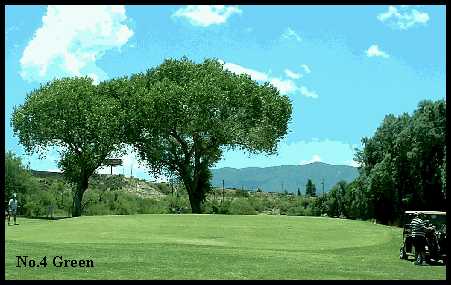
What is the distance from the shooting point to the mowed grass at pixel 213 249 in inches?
808

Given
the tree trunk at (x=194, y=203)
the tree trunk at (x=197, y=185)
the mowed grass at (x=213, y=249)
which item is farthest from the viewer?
the tree trunk at (x=197, y=185)

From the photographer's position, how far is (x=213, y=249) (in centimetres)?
2989

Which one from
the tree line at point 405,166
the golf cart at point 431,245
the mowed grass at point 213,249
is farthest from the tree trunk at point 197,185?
the golf cart at point 431,245

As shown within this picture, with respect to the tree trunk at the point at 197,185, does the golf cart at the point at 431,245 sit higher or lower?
lower

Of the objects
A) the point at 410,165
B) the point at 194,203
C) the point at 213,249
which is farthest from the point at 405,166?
the point at 213,249

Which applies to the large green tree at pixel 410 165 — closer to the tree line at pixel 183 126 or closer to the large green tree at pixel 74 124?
the tree line at pixel 183 126

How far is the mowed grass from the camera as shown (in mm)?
20516

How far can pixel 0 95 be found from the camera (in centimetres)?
1945

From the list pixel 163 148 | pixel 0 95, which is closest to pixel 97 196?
pixel 163 148

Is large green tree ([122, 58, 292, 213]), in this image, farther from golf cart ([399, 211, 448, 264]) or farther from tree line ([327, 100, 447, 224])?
golf cart ([399, 211, 448, 264])

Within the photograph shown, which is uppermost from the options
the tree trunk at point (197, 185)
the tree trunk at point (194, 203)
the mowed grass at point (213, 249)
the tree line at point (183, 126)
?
the tree line at point (183, 126)

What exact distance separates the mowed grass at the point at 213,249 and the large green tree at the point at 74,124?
87.0 feet

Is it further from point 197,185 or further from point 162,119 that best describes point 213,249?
point 197,185

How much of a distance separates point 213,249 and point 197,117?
41719mm
